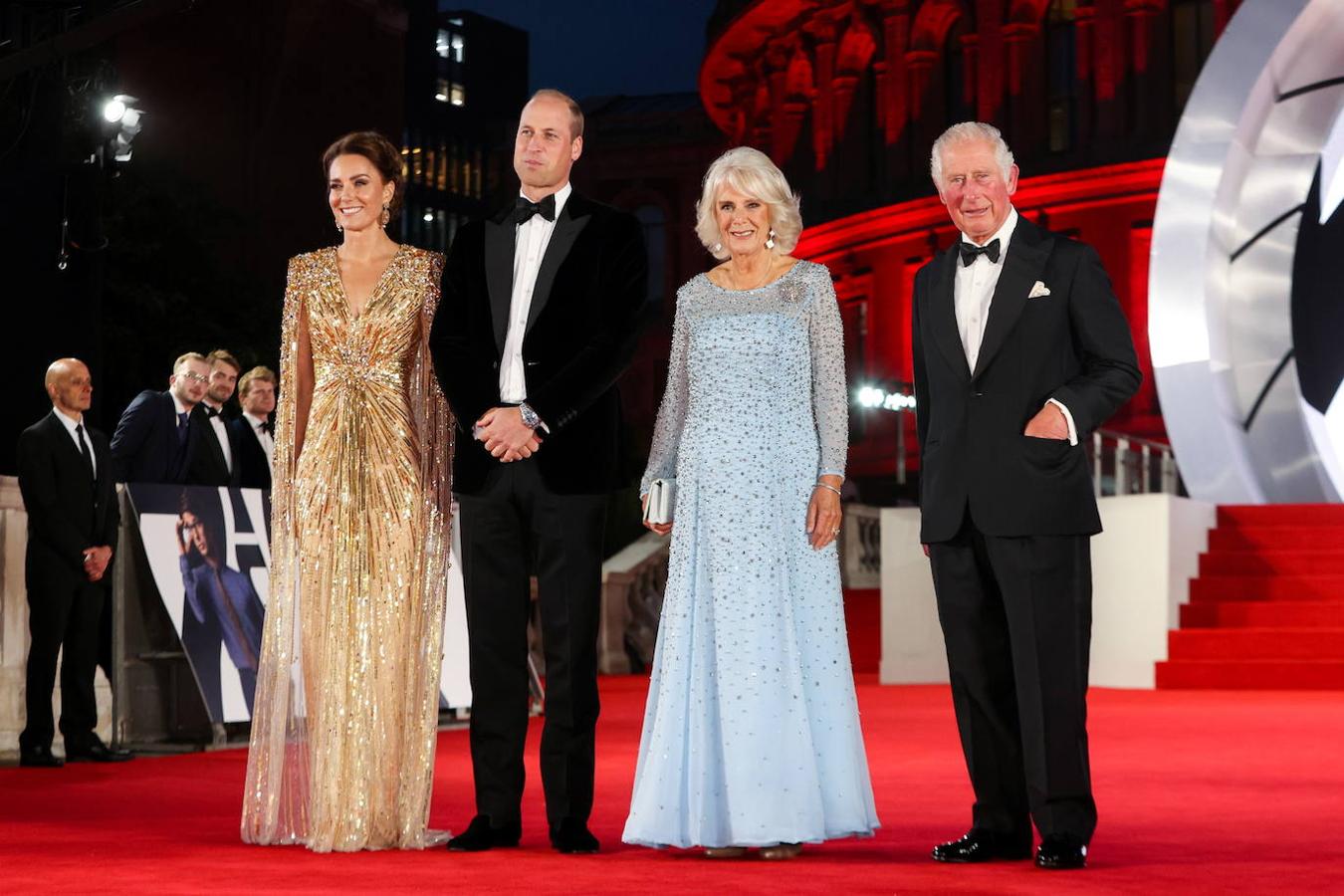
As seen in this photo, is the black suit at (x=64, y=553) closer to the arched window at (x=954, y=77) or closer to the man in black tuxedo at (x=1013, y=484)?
the man in black tuxedo at (x=1013, y=484)

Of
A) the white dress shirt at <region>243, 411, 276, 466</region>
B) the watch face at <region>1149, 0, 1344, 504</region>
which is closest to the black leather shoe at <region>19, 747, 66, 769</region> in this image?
the white dress shirt at <region>243, 411, 276, 466</region>

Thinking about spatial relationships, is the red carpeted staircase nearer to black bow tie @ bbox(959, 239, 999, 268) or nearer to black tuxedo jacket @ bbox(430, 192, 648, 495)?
black bow tie @ bbox(959, 239, 999, 268)

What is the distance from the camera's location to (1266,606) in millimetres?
13969

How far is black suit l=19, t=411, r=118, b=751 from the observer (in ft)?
29.1

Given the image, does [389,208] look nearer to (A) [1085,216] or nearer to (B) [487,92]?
(A) [1085,216]

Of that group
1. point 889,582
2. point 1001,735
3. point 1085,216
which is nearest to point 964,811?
point 1001,735

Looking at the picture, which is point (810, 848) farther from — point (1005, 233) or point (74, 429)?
point (74, 429)

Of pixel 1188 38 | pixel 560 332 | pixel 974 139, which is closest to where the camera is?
pixel 974 139

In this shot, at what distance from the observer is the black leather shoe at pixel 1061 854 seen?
4.61 metres

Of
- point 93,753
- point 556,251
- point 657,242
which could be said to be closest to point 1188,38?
point 657,242

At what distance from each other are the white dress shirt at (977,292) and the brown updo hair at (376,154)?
5.42 ft

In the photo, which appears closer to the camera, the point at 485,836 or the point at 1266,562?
the point at 485,836

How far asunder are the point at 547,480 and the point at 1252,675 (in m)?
9.46

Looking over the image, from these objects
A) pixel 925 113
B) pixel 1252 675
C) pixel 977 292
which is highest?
pixel 925 113
